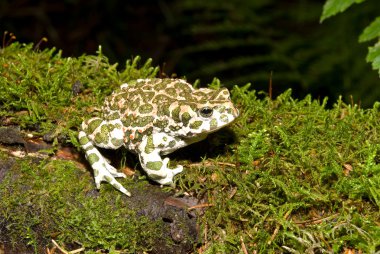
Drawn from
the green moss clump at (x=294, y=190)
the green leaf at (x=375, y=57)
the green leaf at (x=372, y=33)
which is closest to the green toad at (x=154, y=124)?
the green moss clump at (x=294, y=190)

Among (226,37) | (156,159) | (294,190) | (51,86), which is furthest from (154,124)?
(226,37)

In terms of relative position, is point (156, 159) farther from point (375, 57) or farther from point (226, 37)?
point (226, 37)

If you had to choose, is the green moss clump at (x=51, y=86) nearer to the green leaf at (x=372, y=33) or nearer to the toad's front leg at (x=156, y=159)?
the toad's front leg at (x=156, y=159)

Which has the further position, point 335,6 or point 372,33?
point 335,6

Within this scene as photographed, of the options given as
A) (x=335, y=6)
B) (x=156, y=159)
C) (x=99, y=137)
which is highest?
(x=335, y=6)

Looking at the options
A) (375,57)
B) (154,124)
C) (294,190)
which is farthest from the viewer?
(375,57)

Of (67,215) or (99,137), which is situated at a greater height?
(99,137)

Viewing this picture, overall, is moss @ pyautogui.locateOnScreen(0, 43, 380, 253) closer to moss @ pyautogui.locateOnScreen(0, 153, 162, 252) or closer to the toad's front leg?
moss @ pyautogui.locateOnScreen(0, 153, 162, 252)

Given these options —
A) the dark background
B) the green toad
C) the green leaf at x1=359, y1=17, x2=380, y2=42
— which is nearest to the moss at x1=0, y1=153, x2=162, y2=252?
the green toad
